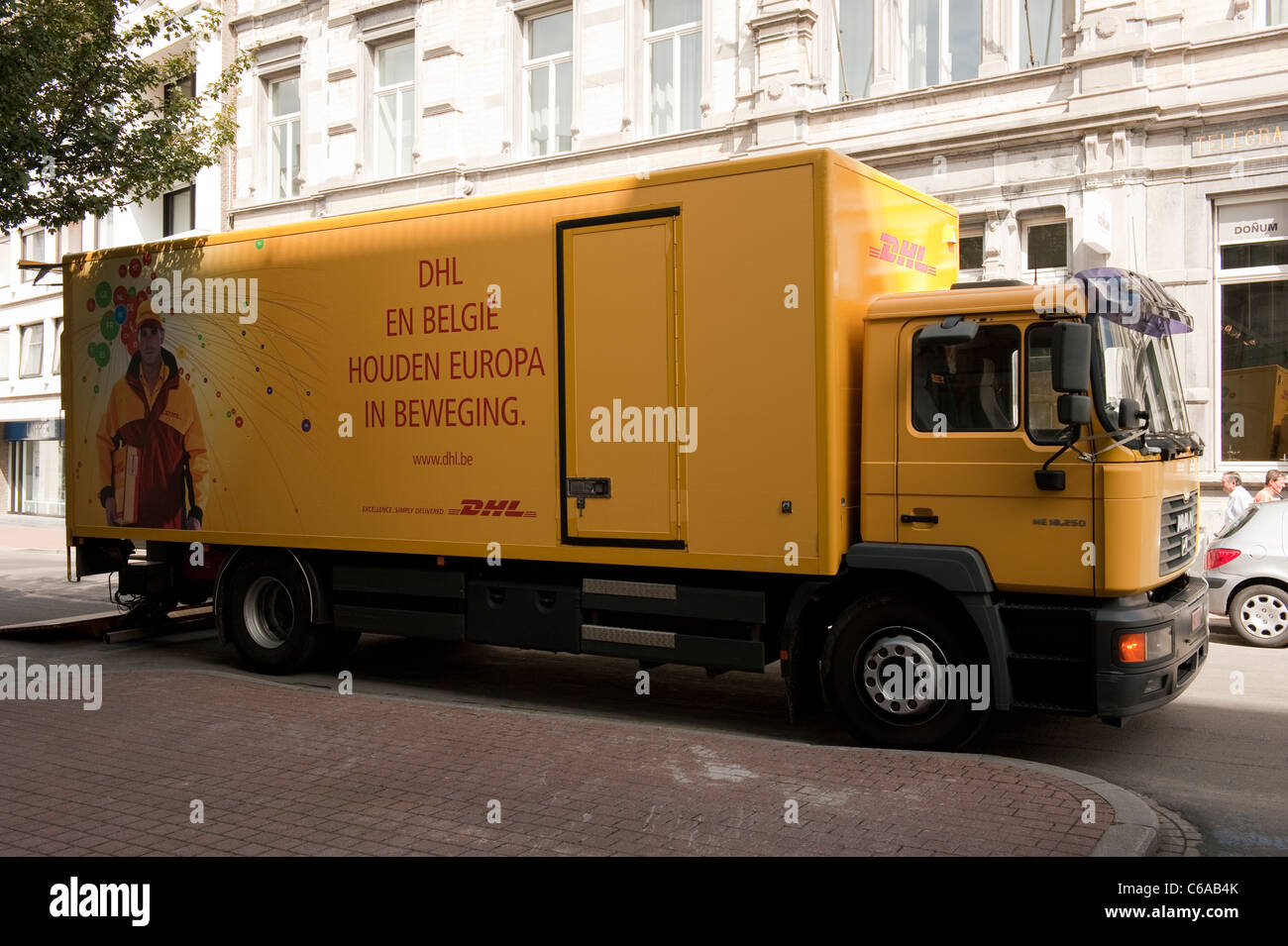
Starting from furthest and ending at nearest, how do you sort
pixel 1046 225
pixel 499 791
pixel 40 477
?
1. pixel 40 477
2. pixel 1046 225
3. pixel 499 791

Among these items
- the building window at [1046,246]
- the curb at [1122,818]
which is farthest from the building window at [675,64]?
the curb at [1122,818]

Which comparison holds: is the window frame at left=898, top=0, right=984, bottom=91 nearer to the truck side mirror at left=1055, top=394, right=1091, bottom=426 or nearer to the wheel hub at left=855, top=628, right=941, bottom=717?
the truck side mirror at left=1055, top=394, right=1091, bottom=426

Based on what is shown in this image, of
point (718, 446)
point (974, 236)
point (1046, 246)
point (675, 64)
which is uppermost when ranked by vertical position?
point (675, 64)

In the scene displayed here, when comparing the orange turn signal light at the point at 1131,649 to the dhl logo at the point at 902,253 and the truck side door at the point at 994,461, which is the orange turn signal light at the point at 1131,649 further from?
the dhl logo at the point at 902,253

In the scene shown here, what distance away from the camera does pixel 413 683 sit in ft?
31.5

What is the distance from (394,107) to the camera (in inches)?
894

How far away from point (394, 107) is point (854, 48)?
31.9 feet

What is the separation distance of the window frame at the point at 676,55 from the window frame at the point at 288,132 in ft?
28.2

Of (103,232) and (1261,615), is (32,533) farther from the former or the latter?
(1261,615)

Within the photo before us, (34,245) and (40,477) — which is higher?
(34,245)

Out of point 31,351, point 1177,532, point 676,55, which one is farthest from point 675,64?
point 31,351

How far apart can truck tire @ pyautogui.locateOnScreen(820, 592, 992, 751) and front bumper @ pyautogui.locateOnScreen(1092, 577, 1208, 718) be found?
0.66 metres
